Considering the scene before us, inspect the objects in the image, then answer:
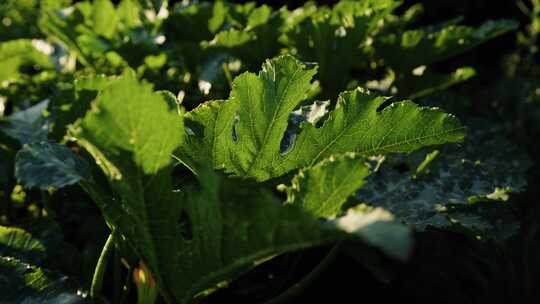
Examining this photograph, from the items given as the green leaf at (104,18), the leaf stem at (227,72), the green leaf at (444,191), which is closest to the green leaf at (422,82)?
the green leaf at (444,191)

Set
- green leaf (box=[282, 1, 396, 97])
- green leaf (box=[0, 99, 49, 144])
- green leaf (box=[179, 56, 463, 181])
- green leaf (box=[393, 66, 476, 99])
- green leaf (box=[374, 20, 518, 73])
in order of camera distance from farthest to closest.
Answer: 1. green leaf (box=[393, 66, 476, 99])
2. green leaf (box=[374, 20, 518, 73])
3. green leaf (box=[282, 1, 396, 97])
4. green leaf (box=[0, 99, 49, 144])
5. green leaf (box=[179, 56, 463, 181])

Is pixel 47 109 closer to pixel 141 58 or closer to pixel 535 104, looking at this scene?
pixel 141 58

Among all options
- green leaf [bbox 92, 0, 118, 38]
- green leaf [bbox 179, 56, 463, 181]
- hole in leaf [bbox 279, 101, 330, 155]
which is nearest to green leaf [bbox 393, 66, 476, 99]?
hole in leaf [bbox 279, 101, 330, 155]

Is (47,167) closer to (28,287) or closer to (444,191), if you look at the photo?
(28,287)

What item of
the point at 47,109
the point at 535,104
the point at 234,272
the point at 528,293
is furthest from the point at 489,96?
the point at 234,272

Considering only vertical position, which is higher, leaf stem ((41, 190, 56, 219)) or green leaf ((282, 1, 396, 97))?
green leaf ((282, 1, 396, 97))

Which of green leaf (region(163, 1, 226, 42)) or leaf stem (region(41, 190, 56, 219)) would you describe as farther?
green leaf (region(163, 1, 226, 42))

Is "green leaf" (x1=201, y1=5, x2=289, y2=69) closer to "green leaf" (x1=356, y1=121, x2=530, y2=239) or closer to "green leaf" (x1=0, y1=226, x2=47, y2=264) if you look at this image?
"green leaf" (x1=356, y1=121, x2=530, y2=239)

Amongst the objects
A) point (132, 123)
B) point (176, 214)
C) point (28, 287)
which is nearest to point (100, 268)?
point (28, 287)
